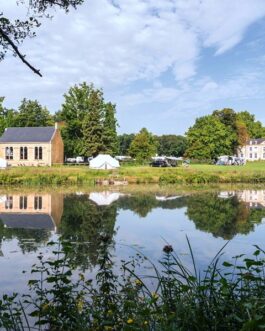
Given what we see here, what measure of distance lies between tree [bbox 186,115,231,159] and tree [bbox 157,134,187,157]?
3176cm

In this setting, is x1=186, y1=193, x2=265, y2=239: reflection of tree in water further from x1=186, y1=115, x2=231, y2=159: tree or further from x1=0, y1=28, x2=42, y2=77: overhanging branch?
x1=186, y1=115, x2=231, y2=159: tree

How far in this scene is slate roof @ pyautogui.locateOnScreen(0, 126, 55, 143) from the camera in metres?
51.7

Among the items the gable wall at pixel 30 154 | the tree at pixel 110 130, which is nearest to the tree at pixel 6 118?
the gable wall at pixel 30 154

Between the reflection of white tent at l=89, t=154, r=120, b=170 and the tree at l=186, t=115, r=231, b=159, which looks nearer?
the reflection of white tent at l=89, t=154, r=120, b=170

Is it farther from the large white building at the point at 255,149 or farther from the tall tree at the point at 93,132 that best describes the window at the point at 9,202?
the large white building at the point at 255,149

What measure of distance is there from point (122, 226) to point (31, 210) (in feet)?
20.2

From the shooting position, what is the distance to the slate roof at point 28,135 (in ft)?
169

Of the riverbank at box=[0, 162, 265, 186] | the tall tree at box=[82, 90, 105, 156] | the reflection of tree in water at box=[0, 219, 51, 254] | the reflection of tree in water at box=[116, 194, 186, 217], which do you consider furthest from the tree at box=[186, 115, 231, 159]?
the reflection of tree in water at box=[0, 219, 51, 254]

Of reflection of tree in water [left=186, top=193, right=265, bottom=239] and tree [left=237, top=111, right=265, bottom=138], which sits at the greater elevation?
tree [left=237, top=111, right=265, bottom=138]

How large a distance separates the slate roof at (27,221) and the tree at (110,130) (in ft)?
114

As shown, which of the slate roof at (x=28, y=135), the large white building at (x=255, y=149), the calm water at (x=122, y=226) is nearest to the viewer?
the calm water at (x=122, y=226)

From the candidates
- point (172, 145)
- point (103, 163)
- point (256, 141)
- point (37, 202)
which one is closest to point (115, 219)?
point (37, 202)

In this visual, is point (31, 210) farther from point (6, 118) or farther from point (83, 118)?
point (6, 118)

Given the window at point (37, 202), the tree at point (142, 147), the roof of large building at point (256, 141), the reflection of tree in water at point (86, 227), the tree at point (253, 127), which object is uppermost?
the tree at point (253, 127)
